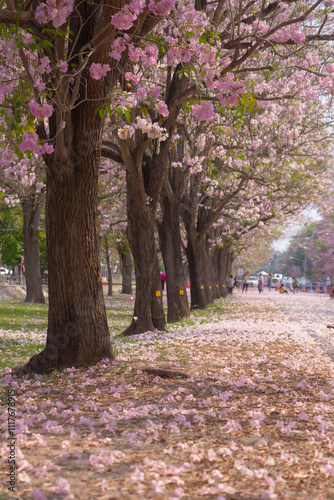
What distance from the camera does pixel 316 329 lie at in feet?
49.0

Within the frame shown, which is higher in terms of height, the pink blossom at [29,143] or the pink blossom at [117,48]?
the pink blossom at [117,48]

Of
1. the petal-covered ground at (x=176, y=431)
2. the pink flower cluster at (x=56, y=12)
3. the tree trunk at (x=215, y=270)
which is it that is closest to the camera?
the petal-covered ground at (x=176, y=431)

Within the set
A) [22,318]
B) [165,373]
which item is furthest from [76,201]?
[22,318]

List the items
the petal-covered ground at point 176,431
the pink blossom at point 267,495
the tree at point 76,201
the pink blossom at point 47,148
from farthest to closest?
the tree at point 76,201
the pink blossom at point 47,148
the petal-covered ground at point 176,431
the pink blossom at point 267,495

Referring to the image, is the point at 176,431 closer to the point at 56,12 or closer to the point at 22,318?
the point at 56,12

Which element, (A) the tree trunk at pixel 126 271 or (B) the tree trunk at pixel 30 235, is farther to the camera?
(A) the tree trunk at pixel 126 271

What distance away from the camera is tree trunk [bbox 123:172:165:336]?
11548mm

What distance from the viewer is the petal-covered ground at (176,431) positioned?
3.41m

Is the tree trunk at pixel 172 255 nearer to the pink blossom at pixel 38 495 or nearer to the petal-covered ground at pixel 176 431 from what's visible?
the petal-covered ground at pixel 176 431

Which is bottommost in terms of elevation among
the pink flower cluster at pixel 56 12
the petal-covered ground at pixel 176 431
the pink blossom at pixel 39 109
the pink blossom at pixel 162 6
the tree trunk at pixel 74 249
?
the petal-covered ground at pixel 176 431

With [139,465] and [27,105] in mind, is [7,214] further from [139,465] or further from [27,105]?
[139,465]

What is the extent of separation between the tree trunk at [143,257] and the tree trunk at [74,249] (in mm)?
4070

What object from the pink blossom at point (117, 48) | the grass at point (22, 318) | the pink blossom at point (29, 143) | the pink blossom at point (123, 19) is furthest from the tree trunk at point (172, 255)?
the pink blossom at point (123, 19)

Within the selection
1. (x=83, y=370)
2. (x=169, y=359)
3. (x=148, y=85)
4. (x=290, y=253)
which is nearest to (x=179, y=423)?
(x=83, y=370)
